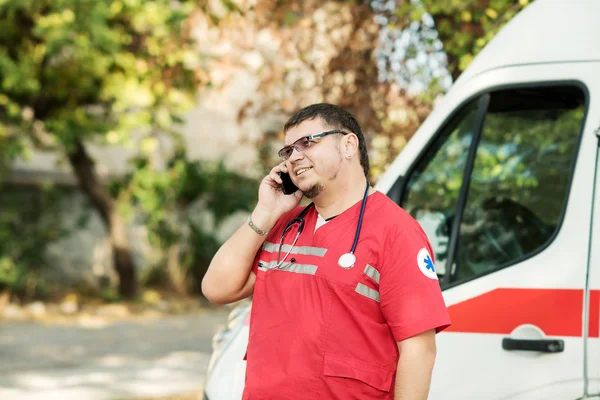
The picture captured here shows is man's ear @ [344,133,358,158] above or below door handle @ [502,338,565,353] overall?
above

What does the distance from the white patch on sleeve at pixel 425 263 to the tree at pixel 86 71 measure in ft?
24.5

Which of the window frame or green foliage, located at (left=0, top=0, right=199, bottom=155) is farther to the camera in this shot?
green foliage, located at (left=0, top=0, right=199, bottom=155)

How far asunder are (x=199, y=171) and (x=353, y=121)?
537 inches

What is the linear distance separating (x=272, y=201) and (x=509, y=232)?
1.30 metres

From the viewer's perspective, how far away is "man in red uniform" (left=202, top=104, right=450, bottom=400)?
2354 millimetres

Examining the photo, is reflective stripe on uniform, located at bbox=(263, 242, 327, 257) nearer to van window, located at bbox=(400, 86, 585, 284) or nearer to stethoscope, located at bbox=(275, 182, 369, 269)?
stethoscope, located at bbox=(275, 182, 369, 269)

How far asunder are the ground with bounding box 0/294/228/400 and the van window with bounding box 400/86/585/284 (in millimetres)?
4762

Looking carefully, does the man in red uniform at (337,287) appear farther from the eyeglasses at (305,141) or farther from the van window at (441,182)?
the van window at (441,182)

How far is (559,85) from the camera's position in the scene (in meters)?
3.24

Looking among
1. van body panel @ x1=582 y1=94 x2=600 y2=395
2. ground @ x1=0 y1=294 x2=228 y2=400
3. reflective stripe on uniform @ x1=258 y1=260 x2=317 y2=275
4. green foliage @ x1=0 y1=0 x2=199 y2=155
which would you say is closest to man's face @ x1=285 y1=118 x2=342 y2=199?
reflective stripe on uniform @ x1=258 y1=260 x2=317 y2=275

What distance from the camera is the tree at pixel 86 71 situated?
1034cm

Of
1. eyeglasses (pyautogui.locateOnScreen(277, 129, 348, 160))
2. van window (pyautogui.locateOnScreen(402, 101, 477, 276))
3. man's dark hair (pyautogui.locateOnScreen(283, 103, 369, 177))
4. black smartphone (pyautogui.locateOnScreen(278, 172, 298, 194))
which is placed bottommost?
black smartphone (pyautogui.locateOnScreen(278, 172, 298, 194))

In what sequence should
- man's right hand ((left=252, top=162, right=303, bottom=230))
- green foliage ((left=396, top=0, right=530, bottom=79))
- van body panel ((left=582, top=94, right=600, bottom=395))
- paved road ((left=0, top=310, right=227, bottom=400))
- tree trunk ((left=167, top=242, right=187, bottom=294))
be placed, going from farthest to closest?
tree trunk ((left=167, top=242, right=187, bottom=294)), paved road ((left=0, top=310, right=227, bottom=400)), green foliage ((left=396, top=0, right=530, bottom=79)), van body panel ((left=582, top=94, right=600, bottom=395)), man's right hand ((left=252, top=162, right=303, bottom=230))

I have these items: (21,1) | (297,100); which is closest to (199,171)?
(21,1)
